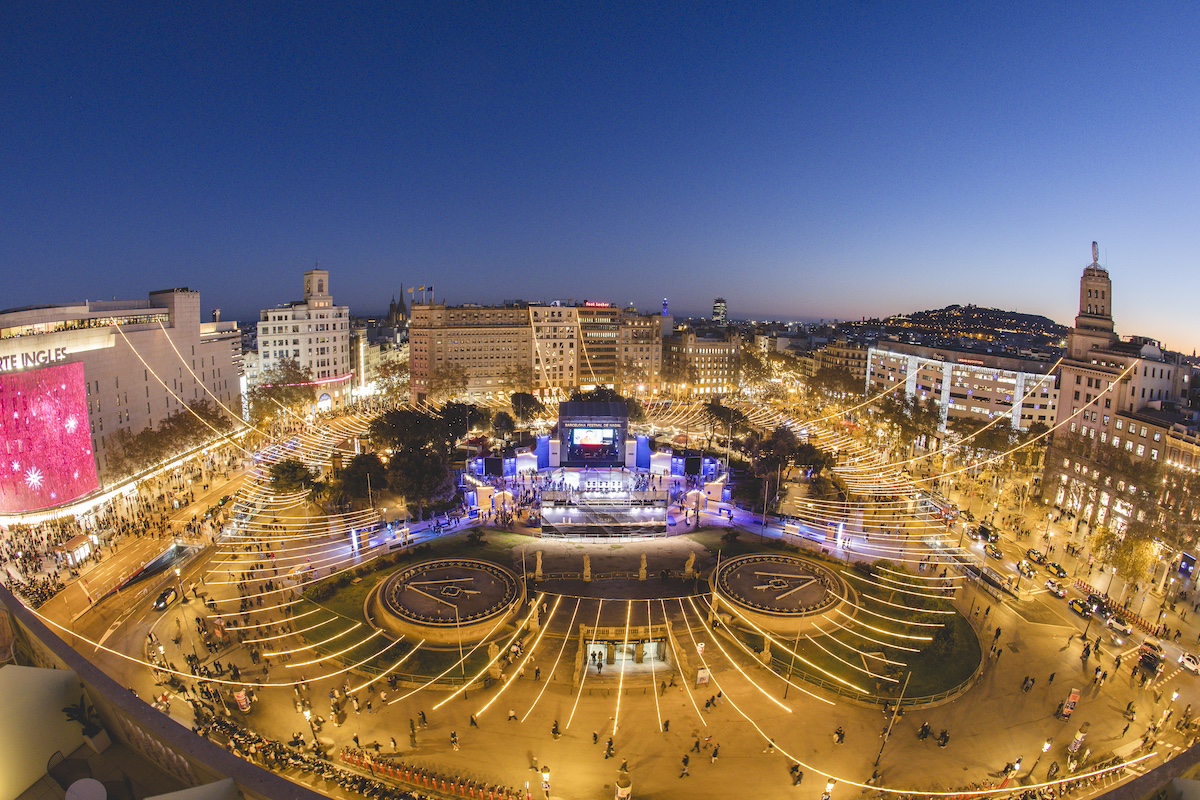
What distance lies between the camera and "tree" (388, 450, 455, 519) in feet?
127

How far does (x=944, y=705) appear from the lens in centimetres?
2325

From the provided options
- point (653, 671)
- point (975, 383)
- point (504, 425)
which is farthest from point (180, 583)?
point (975, 383)

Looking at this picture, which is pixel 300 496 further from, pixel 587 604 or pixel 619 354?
pixel 619 354

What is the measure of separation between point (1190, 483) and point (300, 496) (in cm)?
5397

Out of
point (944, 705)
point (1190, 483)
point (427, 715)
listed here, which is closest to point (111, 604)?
point (427, 715)

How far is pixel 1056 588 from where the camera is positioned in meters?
31.9

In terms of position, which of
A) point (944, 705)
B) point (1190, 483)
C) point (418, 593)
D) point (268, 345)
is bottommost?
point (944, 705)

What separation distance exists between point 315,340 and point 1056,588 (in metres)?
75.8

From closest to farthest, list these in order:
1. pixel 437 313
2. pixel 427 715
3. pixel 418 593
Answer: pixel 427 715, pixel 418 593, pixel 437 313

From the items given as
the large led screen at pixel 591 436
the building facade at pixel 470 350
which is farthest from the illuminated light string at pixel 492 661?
the building facade at pixel 470 350

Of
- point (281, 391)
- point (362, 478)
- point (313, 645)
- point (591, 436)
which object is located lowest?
point (313, 645)

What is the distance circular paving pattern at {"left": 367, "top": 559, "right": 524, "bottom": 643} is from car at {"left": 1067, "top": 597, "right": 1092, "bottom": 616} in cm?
2731

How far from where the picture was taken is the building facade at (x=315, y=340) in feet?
239

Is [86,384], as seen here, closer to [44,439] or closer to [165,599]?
[44,439]
